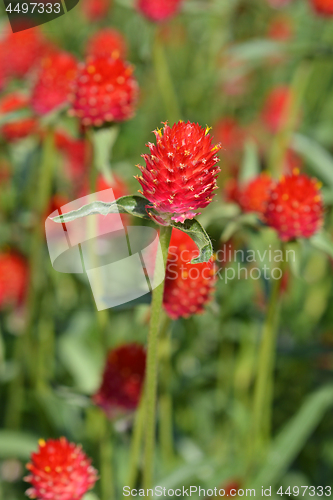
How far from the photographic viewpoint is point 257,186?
1521mm

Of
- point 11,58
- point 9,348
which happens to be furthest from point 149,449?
point 11,58

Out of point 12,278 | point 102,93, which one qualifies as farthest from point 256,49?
point 12,278

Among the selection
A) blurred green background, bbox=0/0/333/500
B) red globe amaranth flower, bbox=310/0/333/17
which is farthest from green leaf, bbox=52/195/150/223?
red globe amaranth flower, bbox=310/0/333/17

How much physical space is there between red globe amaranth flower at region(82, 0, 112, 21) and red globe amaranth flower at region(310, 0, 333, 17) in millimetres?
2066

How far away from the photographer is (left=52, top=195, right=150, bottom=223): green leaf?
80cm

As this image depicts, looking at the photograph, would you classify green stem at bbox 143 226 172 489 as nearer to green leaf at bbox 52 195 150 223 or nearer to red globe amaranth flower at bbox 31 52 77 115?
green leaf at bbox 52 195 150 223

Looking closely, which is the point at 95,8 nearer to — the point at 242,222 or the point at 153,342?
the point at 242,222

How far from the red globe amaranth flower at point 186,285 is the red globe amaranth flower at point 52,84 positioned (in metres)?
0.70

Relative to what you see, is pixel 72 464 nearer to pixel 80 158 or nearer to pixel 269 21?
pixel 80 158

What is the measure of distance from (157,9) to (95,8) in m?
1.83

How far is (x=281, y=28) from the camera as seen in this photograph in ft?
11.5

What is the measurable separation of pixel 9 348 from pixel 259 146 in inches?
78.8

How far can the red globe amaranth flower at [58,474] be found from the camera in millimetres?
915

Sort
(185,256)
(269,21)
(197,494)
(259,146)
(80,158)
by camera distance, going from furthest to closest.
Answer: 1. (269,21)
2. (259,146)
3. (80,158)
4. (197,494)
5. (185,256)
